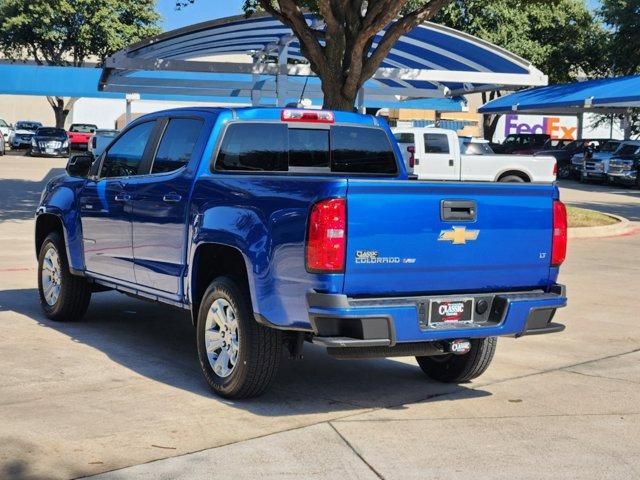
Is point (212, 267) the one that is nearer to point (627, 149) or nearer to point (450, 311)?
point (450, 311)

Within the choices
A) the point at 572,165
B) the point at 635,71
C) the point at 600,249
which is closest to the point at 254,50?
the point at 600,249

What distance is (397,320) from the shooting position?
5930 mm

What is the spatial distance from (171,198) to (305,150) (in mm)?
1198

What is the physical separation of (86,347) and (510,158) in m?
18.1

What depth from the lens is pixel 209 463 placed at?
5332 mm

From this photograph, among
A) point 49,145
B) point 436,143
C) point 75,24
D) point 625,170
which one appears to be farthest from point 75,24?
point 436,143

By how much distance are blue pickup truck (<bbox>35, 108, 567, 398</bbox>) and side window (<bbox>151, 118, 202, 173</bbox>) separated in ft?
0.04

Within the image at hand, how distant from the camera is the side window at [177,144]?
24.6ft

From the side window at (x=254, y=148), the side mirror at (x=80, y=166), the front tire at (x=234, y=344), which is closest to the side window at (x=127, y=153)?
the side mirror at (x=80, y=166)

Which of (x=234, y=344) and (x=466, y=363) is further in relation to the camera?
(x=466, y=363)

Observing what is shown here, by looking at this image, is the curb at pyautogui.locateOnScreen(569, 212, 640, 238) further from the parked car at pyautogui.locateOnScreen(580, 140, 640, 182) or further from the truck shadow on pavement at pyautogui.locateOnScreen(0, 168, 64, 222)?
the parked car at pyautogui.locateOnScreen(580, 140, 640, 182)

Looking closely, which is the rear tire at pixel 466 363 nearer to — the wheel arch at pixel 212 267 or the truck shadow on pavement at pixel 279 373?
the truck shadow on pavement at pixel 279 373

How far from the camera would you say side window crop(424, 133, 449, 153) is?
84.4 ft

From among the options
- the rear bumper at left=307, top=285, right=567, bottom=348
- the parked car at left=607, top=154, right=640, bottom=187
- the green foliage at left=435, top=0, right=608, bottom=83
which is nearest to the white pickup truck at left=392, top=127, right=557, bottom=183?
the parked car at left=607, top=154, right=640, bottom=187
